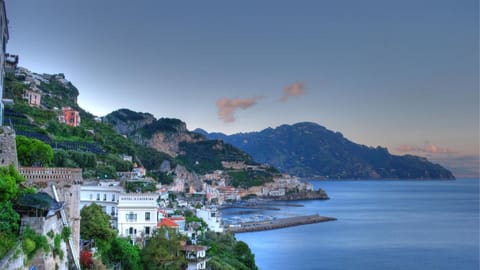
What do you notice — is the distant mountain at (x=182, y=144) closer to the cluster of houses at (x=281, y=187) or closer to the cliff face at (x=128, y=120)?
the cliff face at (x=128, y=120)

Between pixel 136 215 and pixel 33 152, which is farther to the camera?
pixel 136 215

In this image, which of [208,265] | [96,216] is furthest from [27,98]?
[96,216]

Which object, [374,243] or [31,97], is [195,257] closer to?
[31,97]

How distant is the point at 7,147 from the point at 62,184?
173cm

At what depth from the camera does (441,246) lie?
58094mm

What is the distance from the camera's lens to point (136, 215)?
24.3 m

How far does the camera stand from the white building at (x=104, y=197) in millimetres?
24562

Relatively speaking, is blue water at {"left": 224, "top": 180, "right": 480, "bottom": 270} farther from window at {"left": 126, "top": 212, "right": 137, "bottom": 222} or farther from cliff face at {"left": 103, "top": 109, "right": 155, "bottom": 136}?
cliff face at {"left": 103, "top": 109, "right": 155, "bottom": 136}

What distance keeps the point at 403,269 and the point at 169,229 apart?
29.4 meters

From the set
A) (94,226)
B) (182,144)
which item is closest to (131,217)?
(94,226)

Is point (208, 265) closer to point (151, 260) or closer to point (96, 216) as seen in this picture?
point (151, 260)

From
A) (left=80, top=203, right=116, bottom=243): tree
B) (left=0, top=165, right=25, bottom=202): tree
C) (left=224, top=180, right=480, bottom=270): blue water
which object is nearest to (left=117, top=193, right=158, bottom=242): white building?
(left=80, top=203, right=116, bottom=243): tree

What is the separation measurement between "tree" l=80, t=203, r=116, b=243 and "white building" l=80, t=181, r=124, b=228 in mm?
5741

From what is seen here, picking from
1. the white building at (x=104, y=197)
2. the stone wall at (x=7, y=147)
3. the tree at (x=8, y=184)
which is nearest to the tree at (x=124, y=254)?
the white building at (x=104, y=197)
